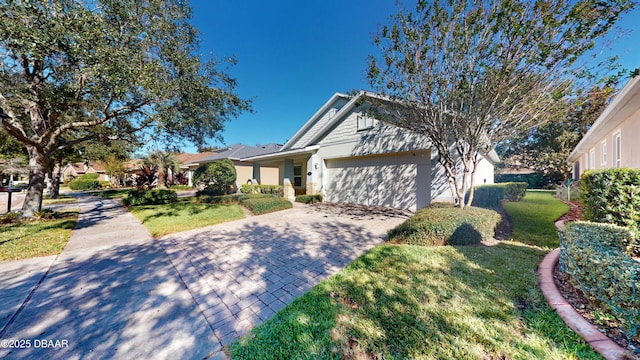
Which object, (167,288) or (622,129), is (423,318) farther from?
(622,129)

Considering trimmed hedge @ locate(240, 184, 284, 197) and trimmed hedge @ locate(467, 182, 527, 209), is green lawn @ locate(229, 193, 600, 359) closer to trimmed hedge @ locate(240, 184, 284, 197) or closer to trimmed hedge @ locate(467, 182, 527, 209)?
trimmed hedge @ locate(467, 182, 527, 209)

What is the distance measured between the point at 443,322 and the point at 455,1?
692 centimetres

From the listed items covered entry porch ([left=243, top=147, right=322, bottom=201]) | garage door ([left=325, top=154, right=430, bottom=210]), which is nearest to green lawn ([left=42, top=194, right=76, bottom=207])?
covered entry porch ([left=243, top=147, right=322, bottom=201])

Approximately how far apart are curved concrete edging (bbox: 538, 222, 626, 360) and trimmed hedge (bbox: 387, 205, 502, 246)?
1.54 m

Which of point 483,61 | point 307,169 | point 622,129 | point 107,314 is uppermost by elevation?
point 483,61

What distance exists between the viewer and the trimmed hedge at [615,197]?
371 centimetres

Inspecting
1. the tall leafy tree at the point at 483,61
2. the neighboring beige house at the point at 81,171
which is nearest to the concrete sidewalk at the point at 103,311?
the tall leafy tree at the point at 483,61

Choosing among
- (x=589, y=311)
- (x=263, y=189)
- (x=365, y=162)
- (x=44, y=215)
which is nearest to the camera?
(x=589, y=311)

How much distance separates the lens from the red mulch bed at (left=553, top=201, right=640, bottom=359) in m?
2.03

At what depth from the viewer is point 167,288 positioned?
134 inches

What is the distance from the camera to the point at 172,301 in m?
3.07

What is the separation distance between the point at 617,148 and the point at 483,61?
A: 643cm

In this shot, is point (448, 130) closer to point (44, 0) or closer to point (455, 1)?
point (455, 1)

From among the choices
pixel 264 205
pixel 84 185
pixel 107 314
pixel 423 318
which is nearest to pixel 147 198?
pixel 264 205
